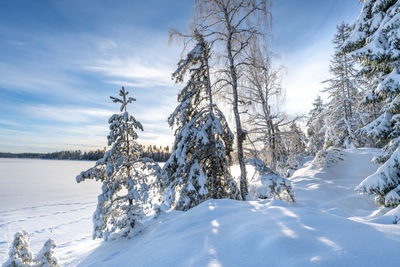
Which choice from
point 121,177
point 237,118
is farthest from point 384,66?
point 121,177

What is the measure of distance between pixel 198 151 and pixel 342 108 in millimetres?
13519

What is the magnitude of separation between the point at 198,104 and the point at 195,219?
169 inches

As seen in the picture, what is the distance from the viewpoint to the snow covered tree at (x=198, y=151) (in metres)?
A: 6.12

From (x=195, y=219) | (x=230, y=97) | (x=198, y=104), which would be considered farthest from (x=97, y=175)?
(x=230, y=97)

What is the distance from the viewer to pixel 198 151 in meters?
6.34

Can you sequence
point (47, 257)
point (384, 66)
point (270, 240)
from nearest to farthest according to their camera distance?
point (270, 240) < point (384, 66) < point (47, 257)

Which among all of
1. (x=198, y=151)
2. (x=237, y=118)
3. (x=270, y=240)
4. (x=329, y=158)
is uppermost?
(x=237, y=118)

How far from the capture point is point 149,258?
2779 millimetres

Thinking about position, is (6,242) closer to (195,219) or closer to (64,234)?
(64,234)

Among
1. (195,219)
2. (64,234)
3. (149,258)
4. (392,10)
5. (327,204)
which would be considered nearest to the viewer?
(149,258)

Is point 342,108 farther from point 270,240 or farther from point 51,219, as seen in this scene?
point 51,219

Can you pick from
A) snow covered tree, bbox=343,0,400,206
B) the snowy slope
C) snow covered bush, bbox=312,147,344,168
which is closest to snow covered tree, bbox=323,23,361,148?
snow covered bush, bbox=312,147,344,168

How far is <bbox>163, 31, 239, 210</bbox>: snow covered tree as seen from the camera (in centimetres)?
612

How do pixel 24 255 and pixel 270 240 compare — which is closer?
pixel 270 240
